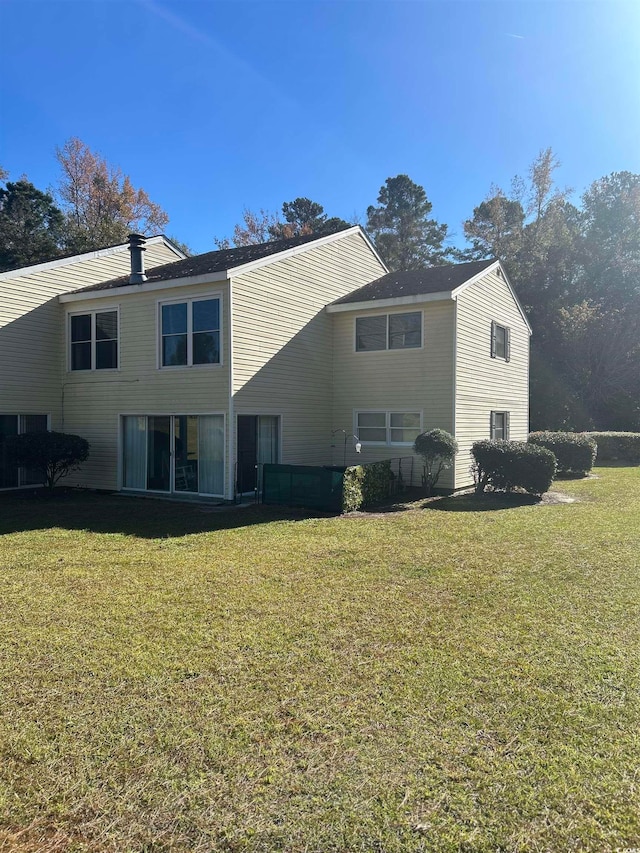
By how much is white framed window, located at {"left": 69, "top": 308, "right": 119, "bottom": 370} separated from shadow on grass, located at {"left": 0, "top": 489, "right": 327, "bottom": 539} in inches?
138

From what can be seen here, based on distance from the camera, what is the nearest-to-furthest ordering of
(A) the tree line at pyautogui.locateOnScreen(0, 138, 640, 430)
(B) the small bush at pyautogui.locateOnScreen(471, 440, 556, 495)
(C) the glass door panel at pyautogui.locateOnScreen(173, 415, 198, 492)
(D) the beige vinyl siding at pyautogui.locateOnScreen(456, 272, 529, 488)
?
(C) the glass door panel at pyautogui.locateOnScreen(173, 415, 198, 492), (B) the small bush at pyautogui.locateOnScreen(471, 440, 556, 495), (D) the beige vinyl siding at pyautogui.locateOnScreen(456, 272, 529, 488), (A) the tree line at pyautogui.locateOnScreen(0, 138, 640, 430)

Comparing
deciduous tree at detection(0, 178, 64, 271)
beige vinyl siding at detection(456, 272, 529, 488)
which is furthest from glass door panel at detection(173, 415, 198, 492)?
deciduous tree at detection(0, 178, 64, 271)

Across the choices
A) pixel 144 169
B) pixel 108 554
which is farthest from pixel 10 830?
pixel 144 169

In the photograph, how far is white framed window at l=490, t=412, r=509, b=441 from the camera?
53.7 feet

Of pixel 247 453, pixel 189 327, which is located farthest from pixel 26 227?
pixel 247 453

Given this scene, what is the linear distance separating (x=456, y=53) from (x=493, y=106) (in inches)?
95.4

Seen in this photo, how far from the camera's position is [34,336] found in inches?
547

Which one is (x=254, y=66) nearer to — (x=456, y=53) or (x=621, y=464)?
(x=456, y=53)

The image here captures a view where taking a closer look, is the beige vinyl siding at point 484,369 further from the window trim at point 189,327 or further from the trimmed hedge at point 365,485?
the window trim at point 189,327

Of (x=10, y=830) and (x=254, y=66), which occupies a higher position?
(x=254, y=66)

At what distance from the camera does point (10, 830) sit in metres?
2.50

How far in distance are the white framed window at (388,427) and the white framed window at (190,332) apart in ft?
16.2

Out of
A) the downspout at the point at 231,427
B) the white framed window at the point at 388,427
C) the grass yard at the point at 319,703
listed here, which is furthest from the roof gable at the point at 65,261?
the grass yard at the point at 319,703

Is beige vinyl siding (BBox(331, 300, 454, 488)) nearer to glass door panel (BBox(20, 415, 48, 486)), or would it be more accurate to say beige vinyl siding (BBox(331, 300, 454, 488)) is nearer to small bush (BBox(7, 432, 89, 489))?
small bush (BBox(7, 432, 89, 489))
